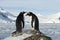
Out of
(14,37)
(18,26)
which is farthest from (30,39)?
(18,26)

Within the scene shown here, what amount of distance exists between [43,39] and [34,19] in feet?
25.3

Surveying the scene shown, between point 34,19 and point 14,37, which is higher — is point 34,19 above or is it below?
above

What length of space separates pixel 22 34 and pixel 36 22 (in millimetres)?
1735

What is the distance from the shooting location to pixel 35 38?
52.0 ft

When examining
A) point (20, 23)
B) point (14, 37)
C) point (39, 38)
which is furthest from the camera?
point (20, 23)

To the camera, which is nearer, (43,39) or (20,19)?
(43,39)

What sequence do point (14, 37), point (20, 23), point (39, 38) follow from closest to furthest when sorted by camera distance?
point (39, 38), point (14, 37), point (20, 23)

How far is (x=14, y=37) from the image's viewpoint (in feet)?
72.0

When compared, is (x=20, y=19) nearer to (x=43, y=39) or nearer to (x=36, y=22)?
(x=36, y=22)

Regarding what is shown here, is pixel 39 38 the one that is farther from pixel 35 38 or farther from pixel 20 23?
pixel 20 23

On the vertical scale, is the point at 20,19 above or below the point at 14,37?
above

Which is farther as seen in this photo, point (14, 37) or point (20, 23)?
point (20, 23)

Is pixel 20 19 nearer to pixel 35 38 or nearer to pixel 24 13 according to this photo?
pixel 24 13

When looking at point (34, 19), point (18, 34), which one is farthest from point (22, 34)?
point (34, 19)
